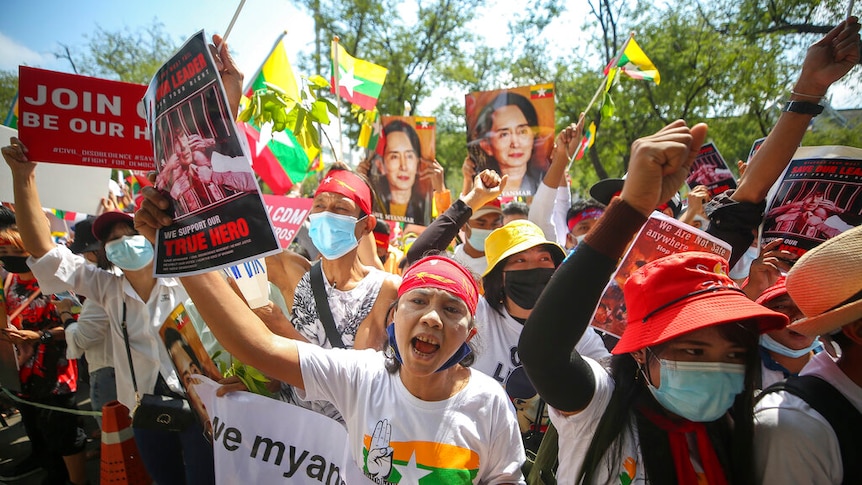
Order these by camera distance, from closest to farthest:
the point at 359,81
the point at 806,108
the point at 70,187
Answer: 1. the point at 806,108
2. the point at 70,187
3. the point at 359,81

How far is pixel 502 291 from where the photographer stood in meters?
2.56

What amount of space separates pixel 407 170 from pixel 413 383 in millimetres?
4626

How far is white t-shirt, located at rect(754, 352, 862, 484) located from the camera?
123 cm

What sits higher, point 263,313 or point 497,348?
point 263,313

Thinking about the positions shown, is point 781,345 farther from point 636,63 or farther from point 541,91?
point 541,91

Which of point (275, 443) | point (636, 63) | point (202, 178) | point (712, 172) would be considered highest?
point (636, 63)

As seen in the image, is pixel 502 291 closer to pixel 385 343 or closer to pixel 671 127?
pixel 385 343

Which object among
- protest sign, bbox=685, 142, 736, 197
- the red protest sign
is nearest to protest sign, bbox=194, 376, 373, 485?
the red protest sign

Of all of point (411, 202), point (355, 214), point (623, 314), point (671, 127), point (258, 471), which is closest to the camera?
point (671, 127)

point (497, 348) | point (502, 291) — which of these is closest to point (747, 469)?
point (497, 348)

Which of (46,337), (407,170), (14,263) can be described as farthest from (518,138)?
(46,337)

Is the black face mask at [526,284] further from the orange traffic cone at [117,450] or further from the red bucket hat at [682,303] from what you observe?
the orange traffic cone at [117,450]

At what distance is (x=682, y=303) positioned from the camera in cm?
134

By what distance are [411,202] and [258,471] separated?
4478 millimetres
